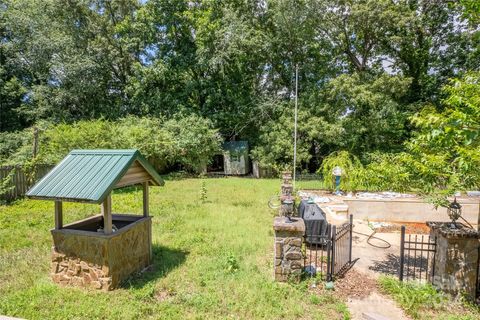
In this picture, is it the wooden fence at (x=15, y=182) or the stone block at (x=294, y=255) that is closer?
the stone block at (x=294, y=255)

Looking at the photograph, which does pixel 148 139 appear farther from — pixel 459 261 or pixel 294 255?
pixel 459 261

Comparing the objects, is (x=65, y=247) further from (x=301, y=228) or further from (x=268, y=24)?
(x=268, y=24)

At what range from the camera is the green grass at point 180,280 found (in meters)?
4.11

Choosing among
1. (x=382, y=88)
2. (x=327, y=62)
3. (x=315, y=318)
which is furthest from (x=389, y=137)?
(x=315, y=318)

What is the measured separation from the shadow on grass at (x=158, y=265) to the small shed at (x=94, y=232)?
16 cm

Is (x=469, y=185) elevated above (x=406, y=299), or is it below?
above

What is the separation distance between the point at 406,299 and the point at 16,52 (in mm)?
27806

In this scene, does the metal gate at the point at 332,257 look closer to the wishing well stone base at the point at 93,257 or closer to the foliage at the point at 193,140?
the wishing well stone base at the point at 93,257

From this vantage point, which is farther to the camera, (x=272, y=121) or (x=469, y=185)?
(x=272, y=121)

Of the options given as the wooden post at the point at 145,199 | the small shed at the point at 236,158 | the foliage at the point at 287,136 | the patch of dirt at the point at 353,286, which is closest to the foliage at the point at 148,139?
the small shed at the point at 236,158

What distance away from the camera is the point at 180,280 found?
505 cm

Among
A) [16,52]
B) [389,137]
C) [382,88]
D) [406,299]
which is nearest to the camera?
[406,299]

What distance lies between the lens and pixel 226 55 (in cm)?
2023

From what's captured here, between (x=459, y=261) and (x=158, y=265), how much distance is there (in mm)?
5299
